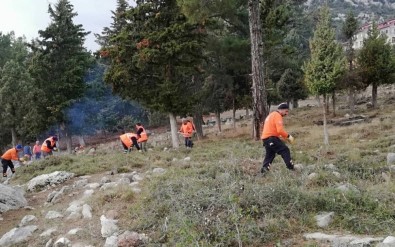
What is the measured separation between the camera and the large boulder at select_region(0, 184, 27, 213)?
9.42m

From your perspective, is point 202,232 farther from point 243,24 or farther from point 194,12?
point 243,24

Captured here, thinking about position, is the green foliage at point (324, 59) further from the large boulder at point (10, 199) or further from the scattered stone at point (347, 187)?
the large boulder at point (10, 199)

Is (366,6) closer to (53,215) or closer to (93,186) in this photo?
(93,186)

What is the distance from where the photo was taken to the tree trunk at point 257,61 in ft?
52.0

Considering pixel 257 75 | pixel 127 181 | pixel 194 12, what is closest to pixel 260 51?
pixel 257 75

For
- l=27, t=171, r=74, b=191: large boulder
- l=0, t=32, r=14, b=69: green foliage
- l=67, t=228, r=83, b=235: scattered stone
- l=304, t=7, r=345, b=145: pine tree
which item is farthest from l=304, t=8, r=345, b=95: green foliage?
l=0, t=32, r=14, b=69: green foliage

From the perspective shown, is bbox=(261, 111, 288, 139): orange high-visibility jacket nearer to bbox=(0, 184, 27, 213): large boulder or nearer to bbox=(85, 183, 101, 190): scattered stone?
bbox=(85, 183, 101, 190): scattered stone

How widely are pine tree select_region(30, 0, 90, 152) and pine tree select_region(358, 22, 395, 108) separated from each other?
2195 centimetres

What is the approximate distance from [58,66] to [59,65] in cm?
12

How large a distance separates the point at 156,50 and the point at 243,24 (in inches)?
264

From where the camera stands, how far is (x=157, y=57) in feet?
61.8

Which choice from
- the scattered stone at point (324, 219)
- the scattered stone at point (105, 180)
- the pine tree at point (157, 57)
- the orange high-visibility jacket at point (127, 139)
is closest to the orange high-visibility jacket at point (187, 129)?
the orange high-visibility jacket at point (127, 139)

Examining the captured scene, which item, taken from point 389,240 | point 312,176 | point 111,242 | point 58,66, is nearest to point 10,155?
point 111,242

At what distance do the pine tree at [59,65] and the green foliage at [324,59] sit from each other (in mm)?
19573
